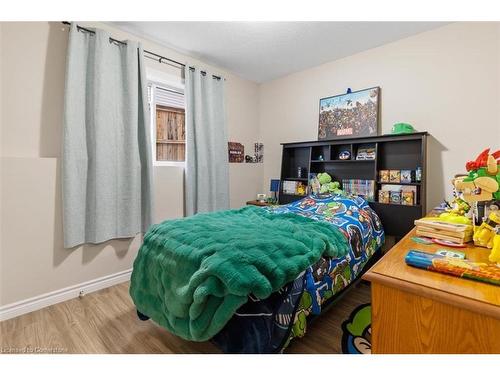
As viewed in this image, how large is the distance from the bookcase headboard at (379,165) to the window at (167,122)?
4.55 feet

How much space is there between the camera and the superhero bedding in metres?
1.23

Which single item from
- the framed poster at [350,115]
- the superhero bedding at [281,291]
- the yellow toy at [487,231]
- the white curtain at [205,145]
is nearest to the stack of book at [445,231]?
the yellow toy at [487,231]

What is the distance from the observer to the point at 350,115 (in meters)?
3.01

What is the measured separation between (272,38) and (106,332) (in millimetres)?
2954

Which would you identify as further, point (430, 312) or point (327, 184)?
point (327, 184)

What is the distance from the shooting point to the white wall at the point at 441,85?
2.24 meters

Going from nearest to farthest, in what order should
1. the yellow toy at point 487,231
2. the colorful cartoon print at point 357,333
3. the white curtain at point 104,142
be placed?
the yellow toy at point 487,231
the colorful cartoon print at point 357,333
the white curtain at point 104,142

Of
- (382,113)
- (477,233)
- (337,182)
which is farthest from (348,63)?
(477,233)

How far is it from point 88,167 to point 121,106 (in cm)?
65

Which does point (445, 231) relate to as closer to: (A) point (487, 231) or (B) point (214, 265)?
(A) point (487, 231)

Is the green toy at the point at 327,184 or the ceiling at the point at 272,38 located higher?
the ceiling at the point at 272,38

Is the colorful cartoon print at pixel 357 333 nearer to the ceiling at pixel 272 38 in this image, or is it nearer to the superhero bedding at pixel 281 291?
the superhero bedding at pixel 281 291

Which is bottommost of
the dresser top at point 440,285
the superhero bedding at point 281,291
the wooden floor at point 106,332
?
the wooden floor at point 106,332

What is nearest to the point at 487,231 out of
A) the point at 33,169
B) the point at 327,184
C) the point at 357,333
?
the point at 357,333
